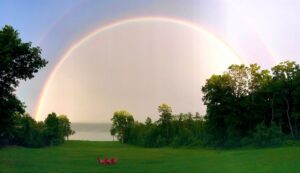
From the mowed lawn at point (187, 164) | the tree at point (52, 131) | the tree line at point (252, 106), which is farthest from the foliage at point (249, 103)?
the tree at point (52, 131)

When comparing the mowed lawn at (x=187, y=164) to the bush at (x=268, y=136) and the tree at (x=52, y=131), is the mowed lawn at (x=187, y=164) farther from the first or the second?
the tree at (x=52, y=131)

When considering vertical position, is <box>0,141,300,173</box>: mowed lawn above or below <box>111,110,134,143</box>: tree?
below

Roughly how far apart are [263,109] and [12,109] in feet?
181

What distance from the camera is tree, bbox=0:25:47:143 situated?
130ft

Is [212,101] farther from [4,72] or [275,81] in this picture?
A: [4,72]

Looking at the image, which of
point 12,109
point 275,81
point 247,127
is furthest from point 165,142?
point 12,109

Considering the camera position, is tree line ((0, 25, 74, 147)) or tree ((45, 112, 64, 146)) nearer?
tree line ((0, 25, 74, 147))

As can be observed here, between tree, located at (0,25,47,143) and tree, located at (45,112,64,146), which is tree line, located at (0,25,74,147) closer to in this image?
tree, located at (0,25,47,143)

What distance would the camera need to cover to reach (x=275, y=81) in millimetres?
81500

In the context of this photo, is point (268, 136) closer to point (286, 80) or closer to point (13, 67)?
point (286, 80)

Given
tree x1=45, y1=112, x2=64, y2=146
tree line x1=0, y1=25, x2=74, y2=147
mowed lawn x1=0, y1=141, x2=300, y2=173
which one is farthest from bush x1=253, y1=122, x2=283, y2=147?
tree x1=45, y1=112, x2=64, y2=146

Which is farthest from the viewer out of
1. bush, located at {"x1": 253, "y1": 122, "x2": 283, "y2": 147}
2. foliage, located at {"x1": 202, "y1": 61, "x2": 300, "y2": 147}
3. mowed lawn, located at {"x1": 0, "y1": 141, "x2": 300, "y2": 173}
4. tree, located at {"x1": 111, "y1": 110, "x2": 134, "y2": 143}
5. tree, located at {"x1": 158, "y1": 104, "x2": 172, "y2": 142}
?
tree, located at {"x1": 111, "y1": 110, "x2": 134, "y2": 143}

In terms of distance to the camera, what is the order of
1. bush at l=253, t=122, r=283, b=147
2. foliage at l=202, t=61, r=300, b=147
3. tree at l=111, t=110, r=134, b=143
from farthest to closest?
tree at l=111, t=110, r=134, b=143 → foliage at l=202, t=61, r=300, b=147 → bush at l=253, t=122, r=283, b=147

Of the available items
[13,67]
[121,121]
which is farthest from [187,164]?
[121,121]
